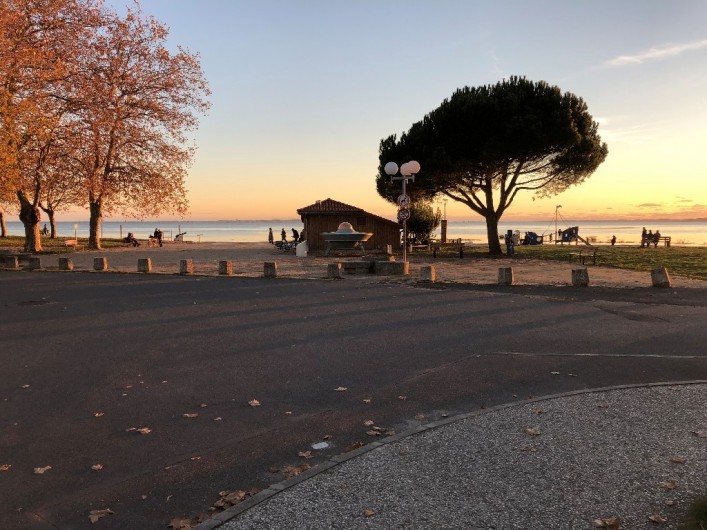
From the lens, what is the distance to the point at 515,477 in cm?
390

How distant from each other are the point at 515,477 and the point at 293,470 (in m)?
1.63

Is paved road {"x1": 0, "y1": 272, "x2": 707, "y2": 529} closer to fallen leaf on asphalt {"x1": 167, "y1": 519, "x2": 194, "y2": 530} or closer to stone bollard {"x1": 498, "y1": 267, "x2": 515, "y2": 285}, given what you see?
fallen leaf on asphalt {"x1": 167, "y1": 519, "x2": 194, "y2": 530}

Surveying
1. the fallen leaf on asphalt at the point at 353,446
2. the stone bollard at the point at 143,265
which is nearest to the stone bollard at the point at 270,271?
the stone bollard at the point at 143,265

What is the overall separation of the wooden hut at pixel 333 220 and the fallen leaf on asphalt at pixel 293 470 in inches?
1113

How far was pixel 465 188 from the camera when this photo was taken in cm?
3297

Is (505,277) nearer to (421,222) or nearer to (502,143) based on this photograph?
(502,143)

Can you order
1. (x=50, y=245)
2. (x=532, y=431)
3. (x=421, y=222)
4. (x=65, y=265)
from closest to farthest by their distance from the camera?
(x=532, y=431) < (x=65, y=265) < (x=50, y=245) < (x=421, y=222)

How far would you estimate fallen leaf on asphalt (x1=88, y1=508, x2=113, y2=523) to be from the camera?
3477mm

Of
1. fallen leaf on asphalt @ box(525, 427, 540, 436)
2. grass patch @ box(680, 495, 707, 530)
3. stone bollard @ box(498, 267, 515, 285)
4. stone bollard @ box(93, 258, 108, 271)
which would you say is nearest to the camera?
grass patch @ box(680, 495, 707, 530)

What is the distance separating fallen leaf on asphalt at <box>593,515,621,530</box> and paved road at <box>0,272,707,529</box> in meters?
1.95

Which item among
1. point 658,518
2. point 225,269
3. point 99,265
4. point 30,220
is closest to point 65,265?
point 99,265

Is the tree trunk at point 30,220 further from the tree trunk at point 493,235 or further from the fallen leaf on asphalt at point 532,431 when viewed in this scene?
the fallen leaf on asphalt at point 532,431

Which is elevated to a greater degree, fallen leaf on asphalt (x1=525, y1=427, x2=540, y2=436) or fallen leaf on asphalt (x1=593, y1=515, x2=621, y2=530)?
fallen leaf on asphalt (x1=525, y1=427, x2=540, y2=436)

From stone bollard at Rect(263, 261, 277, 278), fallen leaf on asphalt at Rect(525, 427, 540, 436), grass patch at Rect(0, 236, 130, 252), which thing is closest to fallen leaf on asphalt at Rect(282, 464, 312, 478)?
fallen leaf on asphalt at Rect(525, 427, 540, 436)
